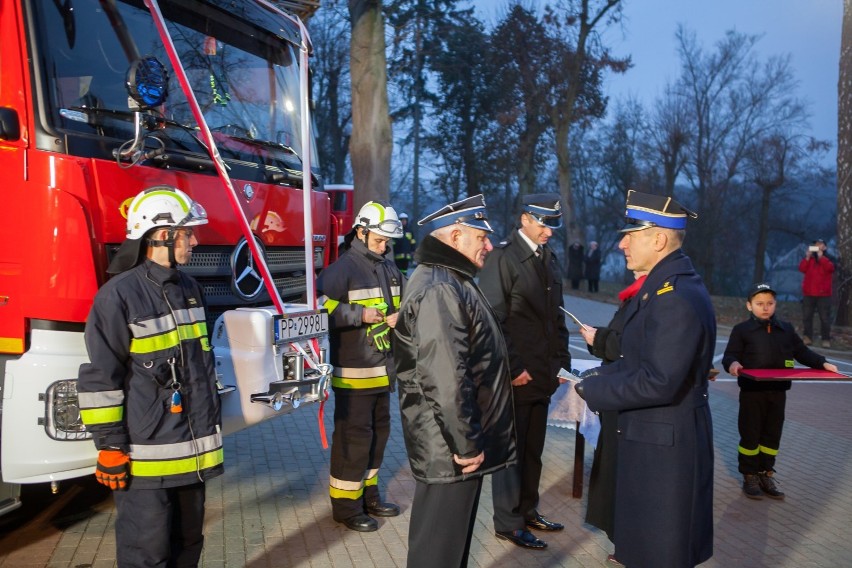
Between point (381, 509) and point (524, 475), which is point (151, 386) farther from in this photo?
point (524, 475)

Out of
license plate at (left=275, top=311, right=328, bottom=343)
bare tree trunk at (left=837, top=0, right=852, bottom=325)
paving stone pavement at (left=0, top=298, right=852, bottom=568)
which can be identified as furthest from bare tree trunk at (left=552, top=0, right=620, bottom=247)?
license plate at (left=275, top=311, right=328, bottom=343)

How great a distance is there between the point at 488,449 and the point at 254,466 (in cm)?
344

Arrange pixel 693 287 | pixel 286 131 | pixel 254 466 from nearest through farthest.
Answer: pixel 693 287 < pixel 286 131 < pixel 254 466

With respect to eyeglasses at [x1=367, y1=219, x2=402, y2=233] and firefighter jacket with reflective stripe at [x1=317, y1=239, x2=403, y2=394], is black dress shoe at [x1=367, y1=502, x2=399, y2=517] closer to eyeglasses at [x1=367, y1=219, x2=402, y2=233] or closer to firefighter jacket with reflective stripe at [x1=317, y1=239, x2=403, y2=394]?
firefighter jacket with reflective stripe at [x1=317, y1=239, x2=403, y2=394]

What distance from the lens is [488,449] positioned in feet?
11.7

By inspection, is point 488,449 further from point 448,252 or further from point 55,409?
point 55,409

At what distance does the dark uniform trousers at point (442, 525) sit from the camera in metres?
3.50

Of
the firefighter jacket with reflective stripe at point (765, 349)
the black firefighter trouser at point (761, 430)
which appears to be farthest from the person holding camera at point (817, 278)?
the black firefighter trouser at point (761, 430)

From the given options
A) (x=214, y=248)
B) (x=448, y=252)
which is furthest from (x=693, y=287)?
(x=214, y=248)

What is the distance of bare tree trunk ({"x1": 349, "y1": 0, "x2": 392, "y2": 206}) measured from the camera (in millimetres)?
12758

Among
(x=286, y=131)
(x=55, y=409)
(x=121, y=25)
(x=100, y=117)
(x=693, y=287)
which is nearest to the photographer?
(x=693, y=287)

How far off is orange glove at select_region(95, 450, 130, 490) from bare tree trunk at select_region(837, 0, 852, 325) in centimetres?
1620

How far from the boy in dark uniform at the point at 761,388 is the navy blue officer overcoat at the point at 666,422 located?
294 cm

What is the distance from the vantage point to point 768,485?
20.4ft
